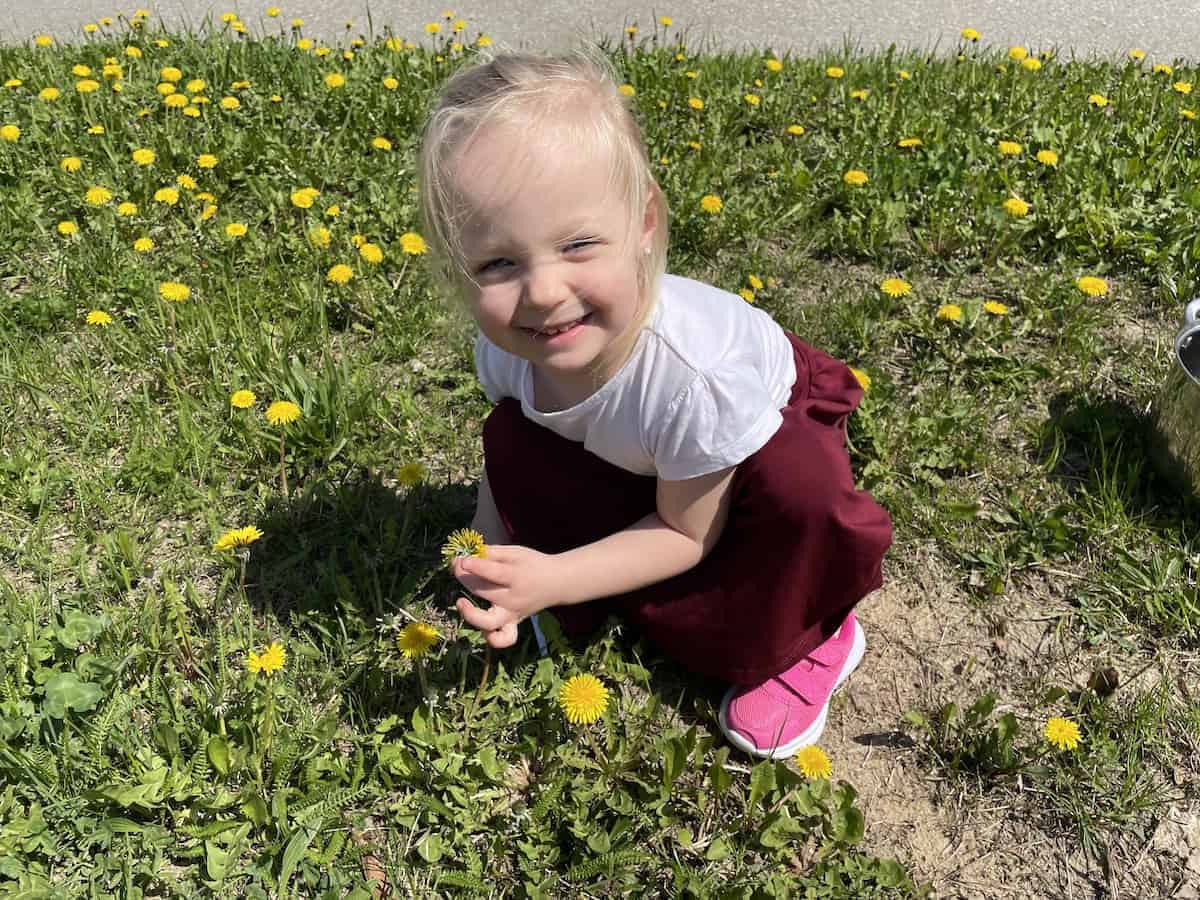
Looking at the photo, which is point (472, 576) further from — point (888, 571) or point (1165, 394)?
point (1165, 394)

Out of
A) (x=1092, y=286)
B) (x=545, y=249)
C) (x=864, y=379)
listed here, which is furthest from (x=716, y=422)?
(x=1092, y=286)

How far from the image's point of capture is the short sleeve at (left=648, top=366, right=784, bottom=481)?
5.16 feet

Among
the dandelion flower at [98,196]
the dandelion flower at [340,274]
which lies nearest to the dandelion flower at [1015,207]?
the dandelion flower at [340,274]

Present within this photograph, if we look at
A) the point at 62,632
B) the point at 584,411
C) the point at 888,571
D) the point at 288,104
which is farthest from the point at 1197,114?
the point at 62,632

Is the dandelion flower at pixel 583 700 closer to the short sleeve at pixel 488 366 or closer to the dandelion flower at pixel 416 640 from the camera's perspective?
the dandelion flower at pixel 416 640

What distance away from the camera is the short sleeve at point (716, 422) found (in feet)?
5.16

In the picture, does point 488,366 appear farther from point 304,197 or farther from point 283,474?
point 304,197

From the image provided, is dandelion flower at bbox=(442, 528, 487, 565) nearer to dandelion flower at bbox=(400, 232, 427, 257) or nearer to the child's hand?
the child's hand

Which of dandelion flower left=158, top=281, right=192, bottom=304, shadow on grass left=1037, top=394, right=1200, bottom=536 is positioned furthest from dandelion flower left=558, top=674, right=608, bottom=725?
dandelion flower left=158, top=281, right=192, bottom=304

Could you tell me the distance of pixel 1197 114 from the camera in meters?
3.57

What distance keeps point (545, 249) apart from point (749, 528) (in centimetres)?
64

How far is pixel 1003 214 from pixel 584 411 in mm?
2013

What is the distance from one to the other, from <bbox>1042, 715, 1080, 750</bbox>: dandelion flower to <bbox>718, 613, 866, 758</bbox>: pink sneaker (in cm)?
40

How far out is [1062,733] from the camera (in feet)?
5.78
